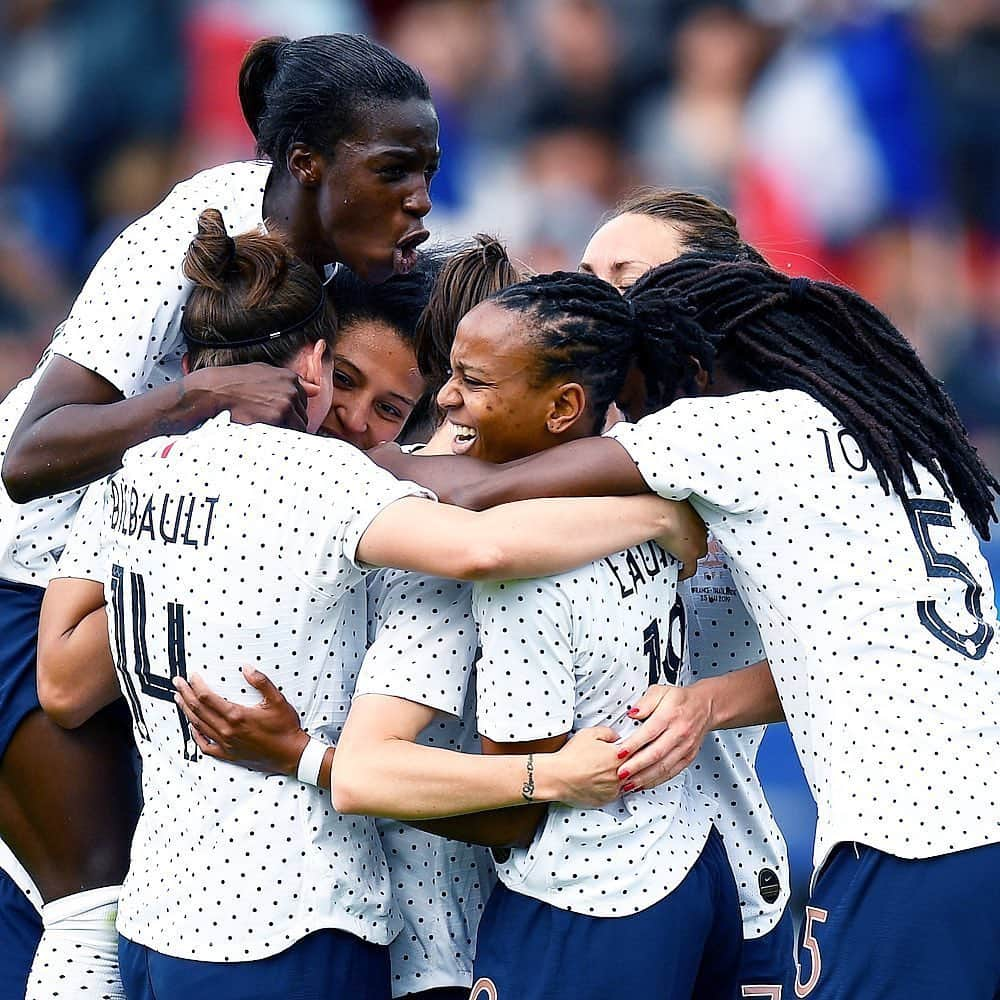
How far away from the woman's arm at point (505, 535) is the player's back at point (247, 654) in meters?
0.05

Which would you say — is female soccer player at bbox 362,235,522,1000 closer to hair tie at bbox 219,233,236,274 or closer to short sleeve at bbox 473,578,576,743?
short sleeve at bbox 473,578,576,743

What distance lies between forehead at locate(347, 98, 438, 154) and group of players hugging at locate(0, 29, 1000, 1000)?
492 millimetres

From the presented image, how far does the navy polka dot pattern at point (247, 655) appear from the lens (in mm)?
2496

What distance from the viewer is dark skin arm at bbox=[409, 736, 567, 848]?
249cm

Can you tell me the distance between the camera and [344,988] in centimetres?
→ 252

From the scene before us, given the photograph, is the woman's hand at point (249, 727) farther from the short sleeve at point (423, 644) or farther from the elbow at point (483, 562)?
the elbow at point (483, 562)

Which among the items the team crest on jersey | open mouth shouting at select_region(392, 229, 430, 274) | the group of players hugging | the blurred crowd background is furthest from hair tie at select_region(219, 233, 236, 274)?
the blurred crowd background

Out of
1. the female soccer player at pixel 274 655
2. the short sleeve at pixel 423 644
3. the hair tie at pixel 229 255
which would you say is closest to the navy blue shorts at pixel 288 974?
the female soccer player at pixel 274 655

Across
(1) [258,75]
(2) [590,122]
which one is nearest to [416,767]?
(1) [258,75]

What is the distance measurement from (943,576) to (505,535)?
69 centimetres

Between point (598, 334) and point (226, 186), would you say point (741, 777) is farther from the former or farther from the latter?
point (226, 186)

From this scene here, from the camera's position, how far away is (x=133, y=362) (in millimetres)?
3031

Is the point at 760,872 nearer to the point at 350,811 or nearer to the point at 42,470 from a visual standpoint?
the point at 350,811

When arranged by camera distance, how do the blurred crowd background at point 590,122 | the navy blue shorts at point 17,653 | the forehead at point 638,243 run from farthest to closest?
1. the blurred crowd background at point 590,122
2. the forehead at point 638,243
3. the navy blue shorts at point 17,653
